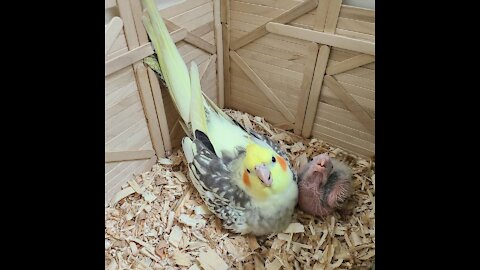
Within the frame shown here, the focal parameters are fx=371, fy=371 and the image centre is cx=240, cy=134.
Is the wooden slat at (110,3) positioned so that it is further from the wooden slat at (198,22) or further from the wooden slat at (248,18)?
the wooden slat at (248,18)

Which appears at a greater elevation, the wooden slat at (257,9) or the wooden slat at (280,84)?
the wooden slat at (257,9)

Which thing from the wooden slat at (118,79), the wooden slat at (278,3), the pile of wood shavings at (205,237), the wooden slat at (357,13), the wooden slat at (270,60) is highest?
the wooden slat at (357,13)

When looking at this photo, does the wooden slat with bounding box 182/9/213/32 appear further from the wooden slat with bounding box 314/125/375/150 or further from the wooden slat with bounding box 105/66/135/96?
the wooden slat with bounding box 314/125/375/150

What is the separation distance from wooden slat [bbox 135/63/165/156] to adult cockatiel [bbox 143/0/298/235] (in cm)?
9

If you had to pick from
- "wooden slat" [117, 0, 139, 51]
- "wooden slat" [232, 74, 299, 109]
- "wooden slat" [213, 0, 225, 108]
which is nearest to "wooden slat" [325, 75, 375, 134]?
"wooden slat" [232, 74, 299, 109]

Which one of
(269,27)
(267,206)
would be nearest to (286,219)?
(267,206)

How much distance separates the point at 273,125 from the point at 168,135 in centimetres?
65

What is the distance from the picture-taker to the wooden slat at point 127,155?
1693 mm

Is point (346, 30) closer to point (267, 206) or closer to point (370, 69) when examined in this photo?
point (370, 69)

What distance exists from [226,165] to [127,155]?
498 mm

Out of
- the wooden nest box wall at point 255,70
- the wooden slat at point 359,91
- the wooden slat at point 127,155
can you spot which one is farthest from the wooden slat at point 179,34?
the wooden slat at point 359,91

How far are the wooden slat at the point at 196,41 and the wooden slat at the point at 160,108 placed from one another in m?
0.23

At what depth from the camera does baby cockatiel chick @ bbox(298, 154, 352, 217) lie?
1.65 meters

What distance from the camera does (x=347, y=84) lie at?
1829 millimetres
